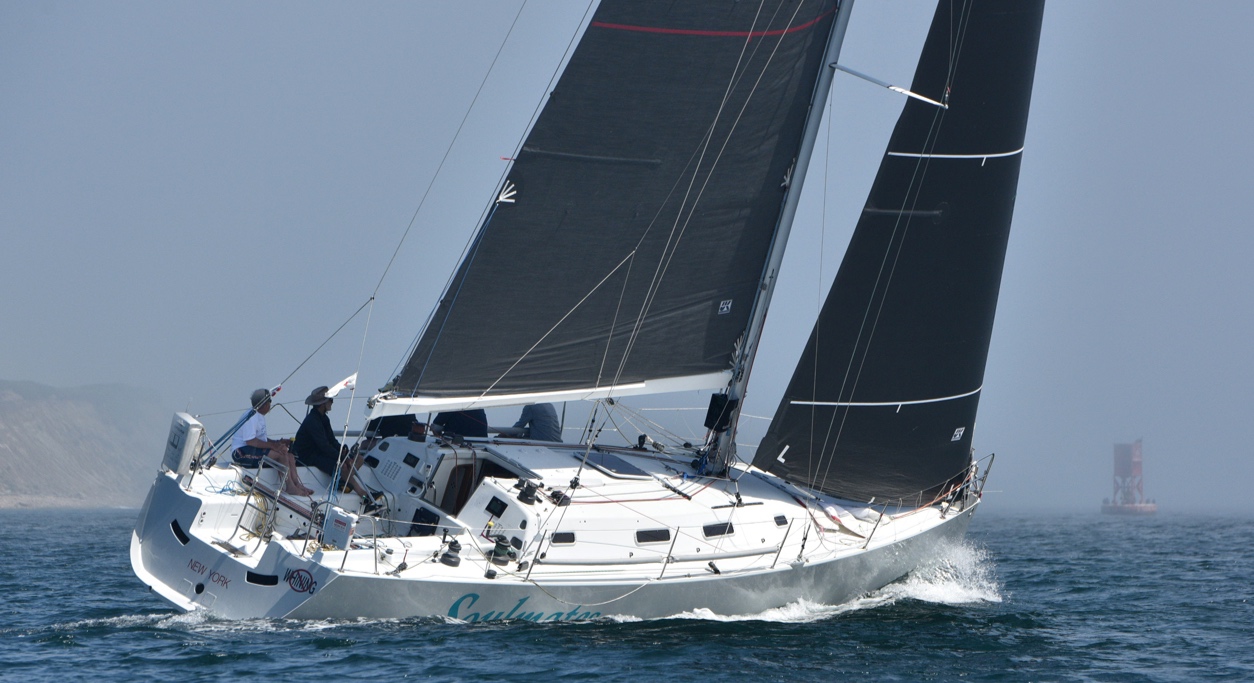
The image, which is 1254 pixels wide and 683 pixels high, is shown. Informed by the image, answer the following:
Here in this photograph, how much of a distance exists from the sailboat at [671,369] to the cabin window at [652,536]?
4 cm

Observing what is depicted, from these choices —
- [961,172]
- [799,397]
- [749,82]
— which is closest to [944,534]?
[799,397]

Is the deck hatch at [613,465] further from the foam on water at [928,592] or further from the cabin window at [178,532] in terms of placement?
the cabin window at [178,532]

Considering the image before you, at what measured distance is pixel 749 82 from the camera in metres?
12.5

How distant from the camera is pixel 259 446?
12.6 metres

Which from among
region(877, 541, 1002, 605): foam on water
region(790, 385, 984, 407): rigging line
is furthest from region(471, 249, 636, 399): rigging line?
region(877, 541, 1002, 605): foam on water

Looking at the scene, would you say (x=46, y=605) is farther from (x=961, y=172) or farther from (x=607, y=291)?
(x=961, y=172)

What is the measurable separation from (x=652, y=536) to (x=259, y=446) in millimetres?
4431

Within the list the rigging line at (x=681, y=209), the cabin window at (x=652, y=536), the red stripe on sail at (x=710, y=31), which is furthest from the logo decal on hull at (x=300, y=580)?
the red stripe on sail at (x=710, y=31)

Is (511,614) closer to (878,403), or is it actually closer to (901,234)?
(878,403)

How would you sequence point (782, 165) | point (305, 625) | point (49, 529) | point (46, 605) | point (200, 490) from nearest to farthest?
point (305, 625) < point (200, 490) < point (46, 605) < point (782, 165) < point (49, 529)

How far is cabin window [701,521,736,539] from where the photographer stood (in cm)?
1170

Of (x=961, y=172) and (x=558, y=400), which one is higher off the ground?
(x=961, y=172)

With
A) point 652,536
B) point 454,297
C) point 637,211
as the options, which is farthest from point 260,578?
point 637,211

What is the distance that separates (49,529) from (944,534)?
23.9m
